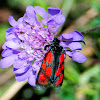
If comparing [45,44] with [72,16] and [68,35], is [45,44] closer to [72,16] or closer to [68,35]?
[68,35]

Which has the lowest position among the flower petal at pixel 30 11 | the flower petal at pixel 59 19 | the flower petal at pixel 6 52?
the flower petal at pixel 6 52

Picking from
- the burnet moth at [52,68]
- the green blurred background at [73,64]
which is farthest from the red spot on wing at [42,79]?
the green blurred background at [73,64]

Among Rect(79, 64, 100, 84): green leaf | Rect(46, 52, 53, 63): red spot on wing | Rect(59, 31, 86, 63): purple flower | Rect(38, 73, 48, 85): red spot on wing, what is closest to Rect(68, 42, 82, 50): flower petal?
Rect(59, 31, 86, 63): purple flower

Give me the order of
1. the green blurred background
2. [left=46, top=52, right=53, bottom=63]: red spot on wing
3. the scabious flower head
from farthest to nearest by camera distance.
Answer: the green blurred background, the scabious flower head, [left=46, top=52, right=53, bottom=63]: red spot on wing

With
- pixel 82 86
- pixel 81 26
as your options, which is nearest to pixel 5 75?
pixel 82 86

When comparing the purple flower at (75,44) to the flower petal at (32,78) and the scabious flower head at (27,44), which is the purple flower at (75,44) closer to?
the scabious flower head at (27,44)

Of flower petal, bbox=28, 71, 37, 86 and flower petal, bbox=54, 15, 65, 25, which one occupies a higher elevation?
flower petal, bbox=54, 15, 65, 25

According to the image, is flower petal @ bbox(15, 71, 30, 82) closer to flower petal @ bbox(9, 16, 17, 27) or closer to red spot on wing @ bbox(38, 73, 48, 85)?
red spot on wing @ bbox(38, 73, 48, 85)
